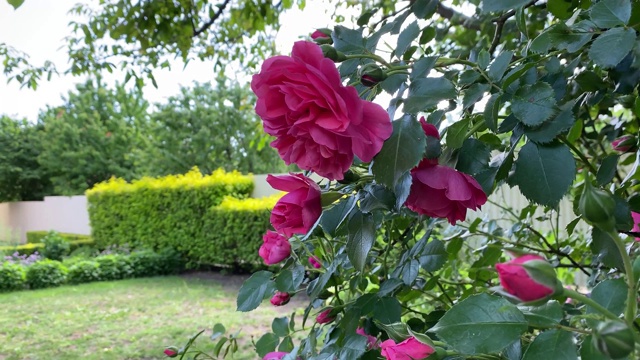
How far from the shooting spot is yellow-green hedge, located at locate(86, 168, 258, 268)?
7391 millimetres

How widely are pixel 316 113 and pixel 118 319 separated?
4.84 metres

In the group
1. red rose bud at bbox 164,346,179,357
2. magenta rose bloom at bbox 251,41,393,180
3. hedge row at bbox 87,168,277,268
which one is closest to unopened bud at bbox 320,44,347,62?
magenta rose bloom at bbox 251,41,393,180

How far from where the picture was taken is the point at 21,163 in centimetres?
1689

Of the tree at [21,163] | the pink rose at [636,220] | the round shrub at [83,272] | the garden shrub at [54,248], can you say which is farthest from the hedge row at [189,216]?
the tree at [21,163]

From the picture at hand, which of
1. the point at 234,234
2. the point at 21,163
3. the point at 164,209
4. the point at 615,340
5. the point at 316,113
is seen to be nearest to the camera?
the point at 615,340

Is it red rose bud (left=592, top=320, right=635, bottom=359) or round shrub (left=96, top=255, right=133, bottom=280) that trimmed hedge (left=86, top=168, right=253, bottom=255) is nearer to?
round shrub (left=96, top=255, right=133, bottom=280)

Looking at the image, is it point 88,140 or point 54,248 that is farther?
point 88,140

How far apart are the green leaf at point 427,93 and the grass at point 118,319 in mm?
2845

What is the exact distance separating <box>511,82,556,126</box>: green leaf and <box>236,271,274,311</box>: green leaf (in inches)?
13.9

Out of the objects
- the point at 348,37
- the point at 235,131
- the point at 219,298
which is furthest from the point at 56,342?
the point at 235,131

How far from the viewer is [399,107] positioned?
37cm

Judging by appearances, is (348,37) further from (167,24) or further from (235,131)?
(235,131)

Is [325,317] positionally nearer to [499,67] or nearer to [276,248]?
[276,248]

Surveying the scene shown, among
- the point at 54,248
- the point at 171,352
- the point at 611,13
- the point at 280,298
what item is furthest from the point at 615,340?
the point at 54,248
